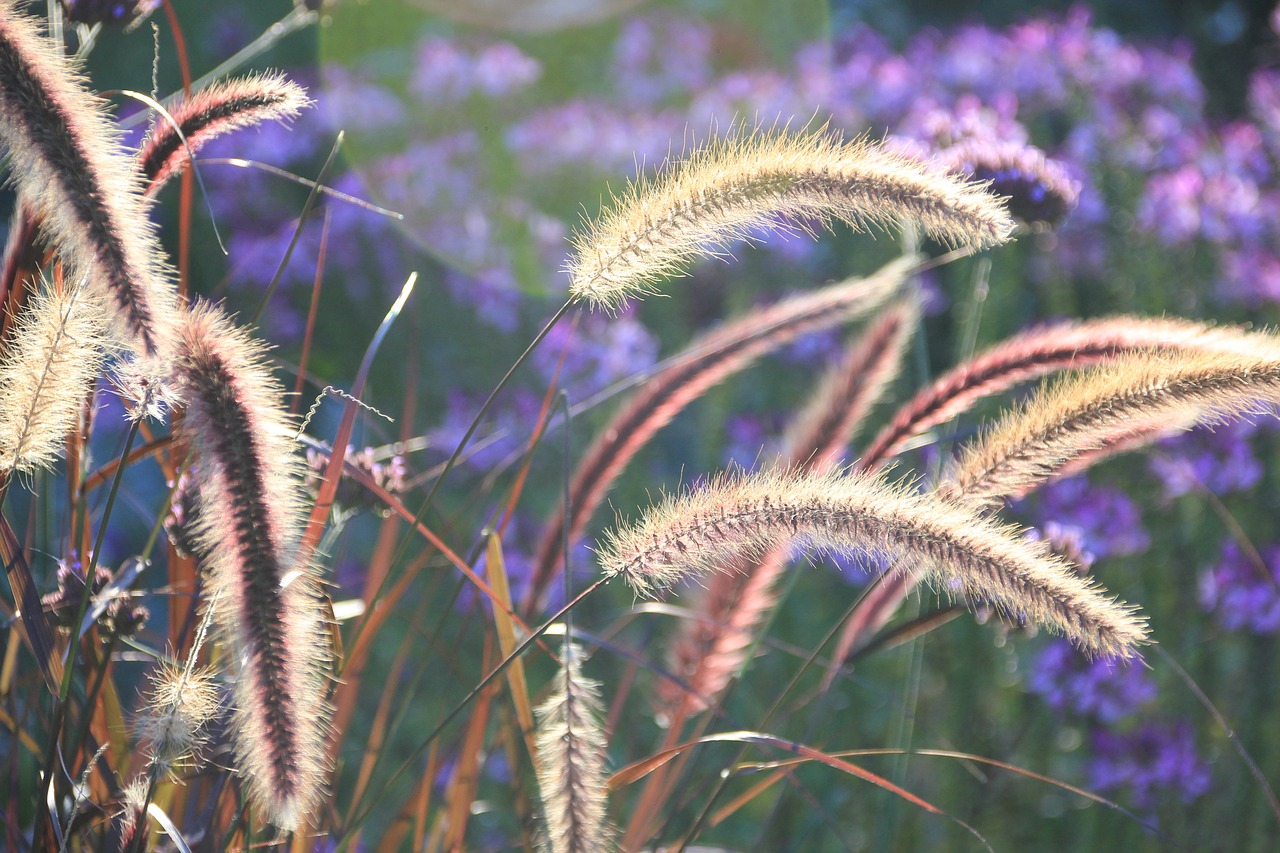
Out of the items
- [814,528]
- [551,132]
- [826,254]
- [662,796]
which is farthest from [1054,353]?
[551,132]

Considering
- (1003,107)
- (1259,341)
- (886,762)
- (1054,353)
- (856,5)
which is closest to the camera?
(1259,341)

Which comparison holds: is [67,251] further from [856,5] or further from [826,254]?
[856,5]

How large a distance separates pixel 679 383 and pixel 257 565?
0.78m

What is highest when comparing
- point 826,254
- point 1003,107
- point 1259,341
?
point 1259,341

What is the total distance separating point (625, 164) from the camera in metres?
3.68

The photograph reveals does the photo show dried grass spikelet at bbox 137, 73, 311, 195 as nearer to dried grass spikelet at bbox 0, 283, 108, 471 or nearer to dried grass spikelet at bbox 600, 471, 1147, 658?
dried grass spikelet at bbox 0, 283, 108, 471

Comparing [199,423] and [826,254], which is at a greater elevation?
[199,423]

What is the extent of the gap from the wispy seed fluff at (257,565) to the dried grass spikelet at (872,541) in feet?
0.86

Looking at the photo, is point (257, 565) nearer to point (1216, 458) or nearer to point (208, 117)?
point (208, 117)

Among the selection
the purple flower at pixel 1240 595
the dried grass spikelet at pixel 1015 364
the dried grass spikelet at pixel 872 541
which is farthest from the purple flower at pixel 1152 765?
the dried grass spikelet at pixel 872 541

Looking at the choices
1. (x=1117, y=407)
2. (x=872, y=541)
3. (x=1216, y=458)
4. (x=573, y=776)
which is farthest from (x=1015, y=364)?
(x=1216, y=458)

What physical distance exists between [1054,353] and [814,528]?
577 millimetres

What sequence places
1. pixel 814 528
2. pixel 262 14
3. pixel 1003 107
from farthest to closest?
pixel 262 14 → pixel 1003 107 → pixel 814 528

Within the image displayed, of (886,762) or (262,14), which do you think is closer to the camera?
(886,762)
